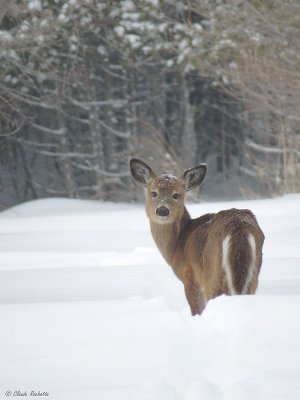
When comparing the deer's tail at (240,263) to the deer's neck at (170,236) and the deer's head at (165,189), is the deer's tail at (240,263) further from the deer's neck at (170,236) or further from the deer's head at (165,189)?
the deer's head at (165,189)

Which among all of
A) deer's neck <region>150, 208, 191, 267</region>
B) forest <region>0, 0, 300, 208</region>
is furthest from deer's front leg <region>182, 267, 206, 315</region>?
forest <region>0, 0, 300, 208</region>

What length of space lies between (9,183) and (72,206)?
1770cm

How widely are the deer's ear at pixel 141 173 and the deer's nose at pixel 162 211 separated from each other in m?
0.53

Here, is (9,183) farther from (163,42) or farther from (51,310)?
(51,310)

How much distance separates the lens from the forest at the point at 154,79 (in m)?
13.1

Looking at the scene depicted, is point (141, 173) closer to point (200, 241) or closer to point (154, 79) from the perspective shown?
point (200, 241)

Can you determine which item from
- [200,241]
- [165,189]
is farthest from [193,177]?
[200,241]

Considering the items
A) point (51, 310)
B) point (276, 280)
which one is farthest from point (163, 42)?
point (51, 310)

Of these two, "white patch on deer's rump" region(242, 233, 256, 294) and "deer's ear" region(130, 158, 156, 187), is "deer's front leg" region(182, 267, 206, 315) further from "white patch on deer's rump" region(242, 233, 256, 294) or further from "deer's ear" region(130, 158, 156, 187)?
"deer's ear" region(130, 158, 156, 187)

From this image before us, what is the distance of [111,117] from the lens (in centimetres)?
2645

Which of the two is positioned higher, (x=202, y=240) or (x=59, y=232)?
(x=202, y=240)

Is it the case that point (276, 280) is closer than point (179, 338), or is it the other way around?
point (179, 338)

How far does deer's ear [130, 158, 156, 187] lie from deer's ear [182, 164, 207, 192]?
278mm

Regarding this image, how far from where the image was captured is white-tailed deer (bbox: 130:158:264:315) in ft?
13.9
